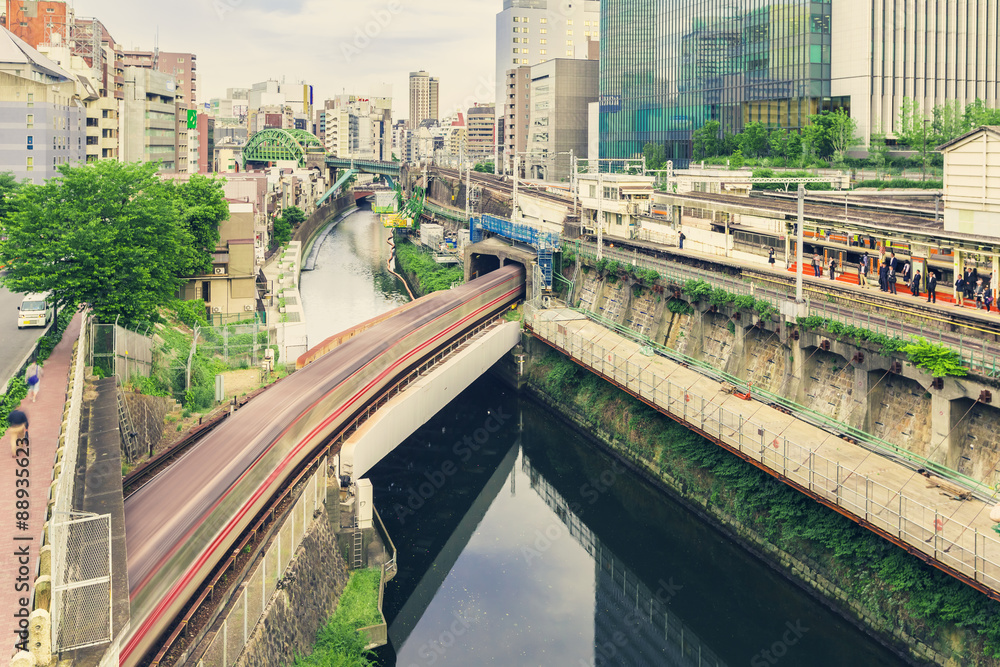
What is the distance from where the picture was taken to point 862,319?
33.6 m

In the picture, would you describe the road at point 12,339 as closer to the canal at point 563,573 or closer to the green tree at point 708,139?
the canal at point 563,573

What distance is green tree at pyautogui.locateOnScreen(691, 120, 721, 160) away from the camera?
3922 inches

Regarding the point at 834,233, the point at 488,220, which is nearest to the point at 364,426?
the point at 834,233

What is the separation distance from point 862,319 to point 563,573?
582 inches

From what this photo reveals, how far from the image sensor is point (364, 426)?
3447 centimetres

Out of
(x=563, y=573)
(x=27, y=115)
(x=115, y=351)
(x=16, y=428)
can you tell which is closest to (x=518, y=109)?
(x=27, y=115)

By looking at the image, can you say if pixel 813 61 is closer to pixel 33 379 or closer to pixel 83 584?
pixel 33 379

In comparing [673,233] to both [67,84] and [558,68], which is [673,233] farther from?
[558,68]

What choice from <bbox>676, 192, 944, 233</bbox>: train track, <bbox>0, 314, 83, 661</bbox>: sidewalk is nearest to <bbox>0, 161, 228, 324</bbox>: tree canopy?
<bbox>0, 314, 83, 661</bbox>: sidewalk

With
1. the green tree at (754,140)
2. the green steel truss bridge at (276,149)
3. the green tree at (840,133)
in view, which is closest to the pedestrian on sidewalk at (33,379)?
the green tree at (840,133)

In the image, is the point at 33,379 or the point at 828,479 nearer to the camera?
the point at 33,379

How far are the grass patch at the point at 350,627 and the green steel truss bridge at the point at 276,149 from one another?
173 m

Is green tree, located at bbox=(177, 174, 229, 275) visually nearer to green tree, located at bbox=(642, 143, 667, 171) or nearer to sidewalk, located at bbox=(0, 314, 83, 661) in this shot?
sidewalk, located at bbox=(0, 314, 83, 661)

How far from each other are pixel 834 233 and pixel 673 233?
49.4ft
